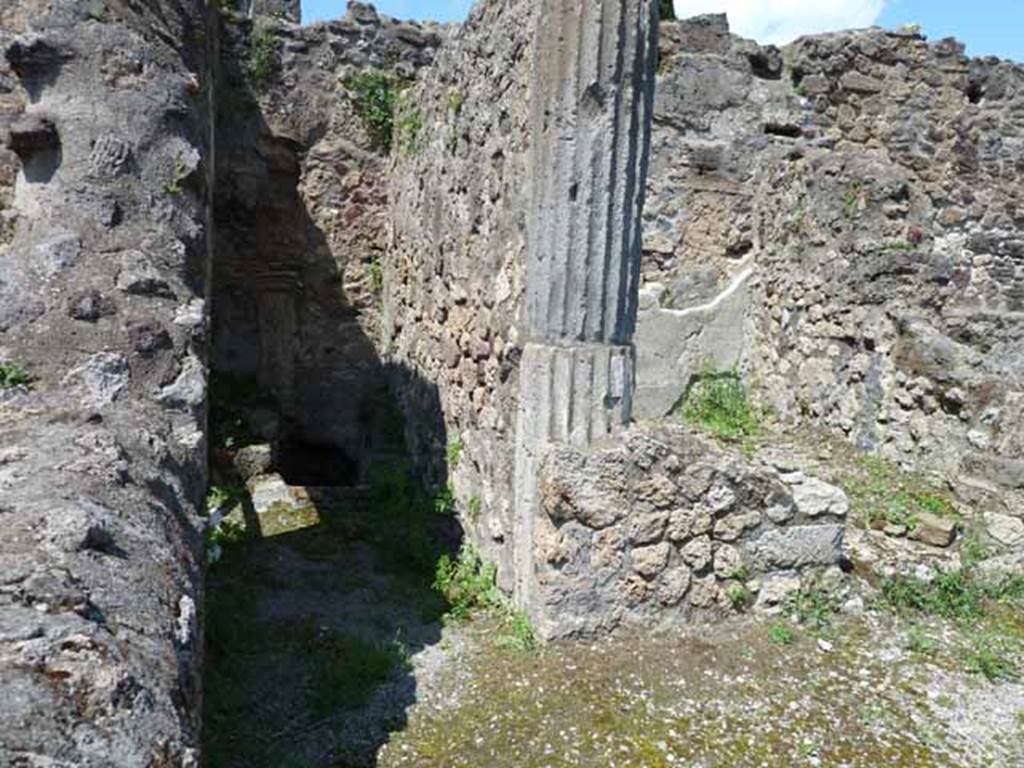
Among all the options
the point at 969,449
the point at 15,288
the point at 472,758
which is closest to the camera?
the point at 15,288

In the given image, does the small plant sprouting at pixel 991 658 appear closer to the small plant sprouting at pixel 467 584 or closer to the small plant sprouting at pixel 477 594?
the small plant sprouting at pixel 477 594

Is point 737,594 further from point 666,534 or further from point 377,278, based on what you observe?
point 377,278

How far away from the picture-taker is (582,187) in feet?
10.8

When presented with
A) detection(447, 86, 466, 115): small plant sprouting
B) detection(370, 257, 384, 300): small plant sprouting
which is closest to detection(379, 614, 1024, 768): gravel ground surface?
detection(447, 86, 466, 115): small plant sprouting

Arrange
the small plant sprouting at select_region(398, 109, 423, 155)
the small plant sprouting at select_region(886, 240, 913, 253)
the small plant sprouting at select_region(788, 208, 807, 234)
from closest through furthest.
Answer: the small plant sprouting at select_region(886, 240, 913, 253) → the small plant sprouting at select_region(398, 109, 423, 155) → the small plant sprouting at select_region(788, 208, 807, 234)

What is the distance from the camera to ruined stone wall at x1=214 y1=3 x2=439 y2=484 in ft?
22.2

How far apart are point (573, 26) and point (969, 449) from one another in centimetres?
337

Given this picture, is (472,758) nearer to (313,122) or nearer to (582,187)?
(582,187)

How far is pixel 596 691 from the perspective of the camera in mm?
3033

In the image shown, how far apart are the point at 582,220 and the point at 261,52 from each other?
4.61 metres

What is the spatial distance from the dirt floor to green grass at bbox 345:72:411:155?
4.39m

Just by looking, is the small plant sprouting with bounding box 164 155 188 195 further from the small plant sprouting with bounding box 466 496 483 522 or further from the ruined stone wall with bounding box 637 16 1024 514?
the ruined stone wall with bounding box 637 16 1024 514

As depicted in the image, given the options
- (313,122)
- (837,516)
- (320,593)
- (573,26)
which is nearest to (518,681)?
(320,593)

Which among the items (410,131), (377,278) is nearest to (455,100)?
(410,131)
